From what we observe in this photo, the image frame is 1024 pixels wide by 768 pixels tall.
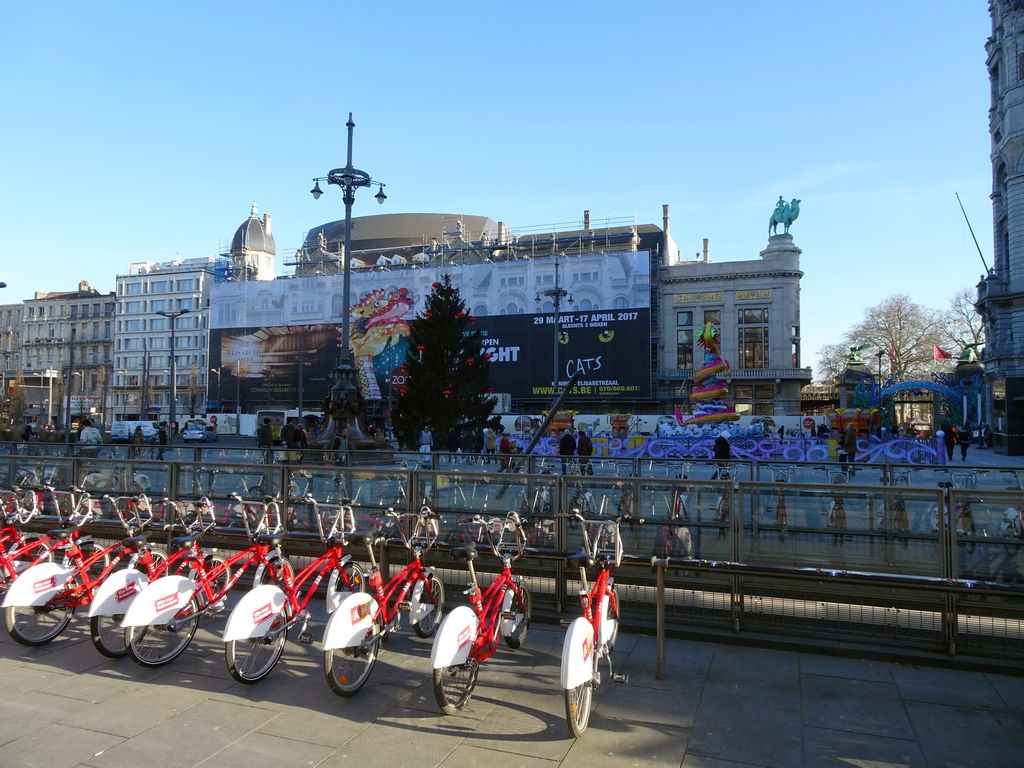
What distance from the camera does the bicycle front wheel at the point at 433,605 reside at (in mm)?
6344

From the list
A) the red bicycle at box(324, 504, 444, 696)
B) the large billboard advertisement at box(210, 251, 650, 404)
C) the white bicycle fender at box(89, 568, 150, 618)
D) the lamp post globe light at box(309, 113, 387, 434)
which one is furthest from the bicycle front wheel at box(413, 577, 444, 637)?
the large billboard advertisement at box(210, 251, 650, 404)

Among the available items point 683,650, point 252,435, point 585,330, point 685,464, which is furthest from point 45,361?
point 683,650

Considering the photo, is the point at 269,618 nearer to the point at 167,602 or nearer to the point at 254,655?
the point at 254,655

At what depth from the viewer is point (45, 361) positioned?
10631 cm

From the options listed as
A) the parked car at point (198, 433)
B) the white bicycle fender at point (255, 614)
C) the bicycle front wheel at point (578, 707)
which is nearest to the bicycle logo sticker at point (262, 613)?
the white bicycle fender at point (255, 614)

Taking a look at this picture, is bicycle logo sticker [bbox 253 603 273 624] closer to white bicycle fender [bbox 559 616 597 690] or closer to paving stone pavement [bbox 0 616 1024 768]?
paving stone pavement [bbox 0 616 1024 768]

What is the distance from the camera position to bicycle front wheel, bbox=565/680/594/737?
4.41 metres

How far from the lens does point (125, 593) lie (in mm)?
5824

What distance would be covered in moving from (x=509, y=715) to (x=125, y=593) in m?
3.19

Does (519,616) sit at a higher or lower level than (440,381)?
lower

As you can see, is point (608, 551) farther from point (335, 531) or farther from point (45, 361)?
point (45, 361)

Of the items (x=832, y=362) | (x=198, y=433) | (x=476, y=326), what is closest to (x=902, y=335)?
(x=832, y=362)

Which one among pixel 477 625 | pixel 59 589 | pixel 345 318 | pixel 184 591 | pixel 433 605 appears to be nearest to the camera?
pixel 477 625

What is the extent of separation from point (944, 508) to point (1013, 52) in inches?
1909
